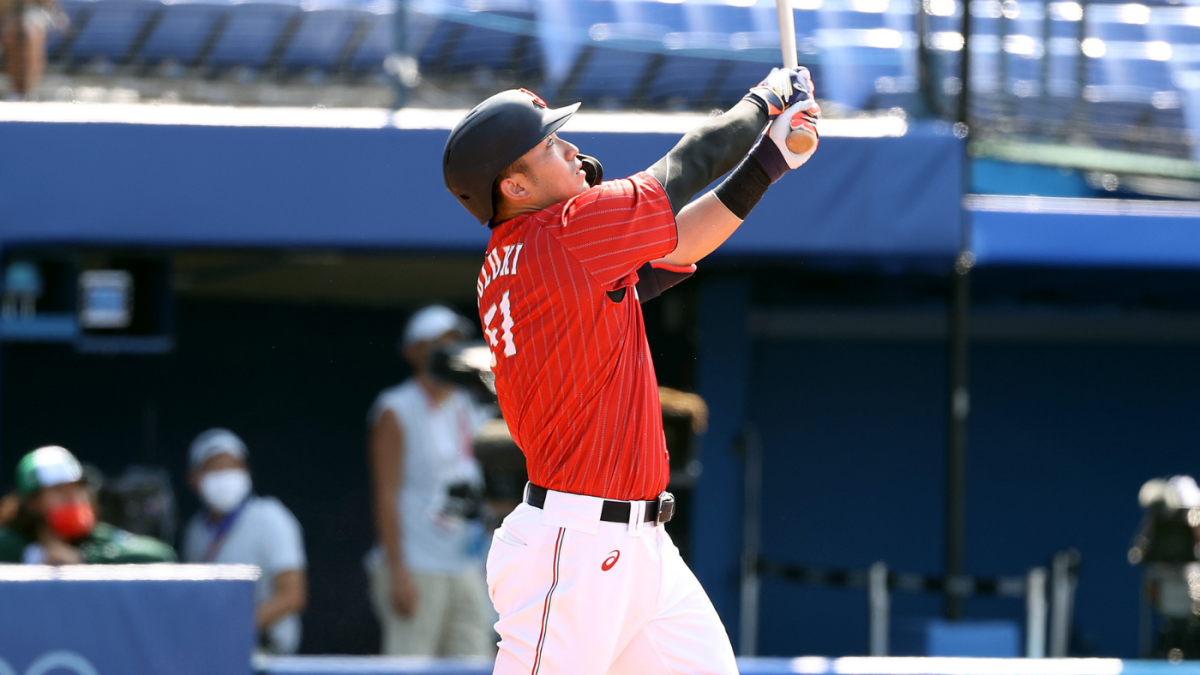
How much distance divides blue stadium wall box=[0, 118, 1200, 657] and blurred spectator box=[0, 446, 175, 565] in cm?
98

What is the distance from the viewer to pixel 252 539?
16.7 ft

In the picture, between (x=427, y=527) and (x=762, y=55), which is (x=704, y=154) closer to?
(x=427, y=527)

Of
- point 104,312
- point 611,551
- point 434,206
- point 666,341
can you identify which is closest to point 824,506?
point 666,341

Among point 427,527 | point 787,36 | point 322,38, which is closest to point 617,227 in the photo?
point 787,36

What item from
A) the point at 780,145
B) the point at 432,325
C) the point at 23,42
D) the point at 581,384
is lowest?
the point at 581,384

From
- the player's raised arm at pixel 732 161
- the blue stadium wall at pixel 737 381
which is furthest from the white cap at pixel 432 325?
the player's raised arm at pixel 732 161

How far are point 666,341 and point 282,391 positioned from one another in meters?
2.32

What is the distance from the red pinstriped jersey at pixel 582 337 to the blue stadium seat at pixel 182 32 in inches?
222

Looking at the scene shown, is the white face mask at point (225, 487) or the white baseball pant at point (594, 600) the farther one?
the white face mask at point (225, 487)

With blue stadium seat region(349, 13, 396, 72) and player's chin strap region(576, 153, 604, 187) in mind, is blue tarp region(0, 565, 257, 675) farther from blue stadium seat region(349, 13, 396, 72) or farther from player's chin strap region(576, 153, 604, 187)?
blue stadium seat region(349, 13, 396, 72)

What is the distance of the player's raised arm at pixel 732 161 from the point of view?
242cm

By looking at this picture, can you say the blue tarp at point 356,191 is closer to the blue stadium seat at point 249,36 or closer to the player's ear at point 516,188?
the blue stadium seat at point 249,36

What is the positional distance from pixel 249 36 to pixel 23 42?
2.23 metres

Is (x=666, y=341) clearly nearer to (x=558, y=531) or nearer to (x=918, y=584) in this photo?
(x=918, y=584)
